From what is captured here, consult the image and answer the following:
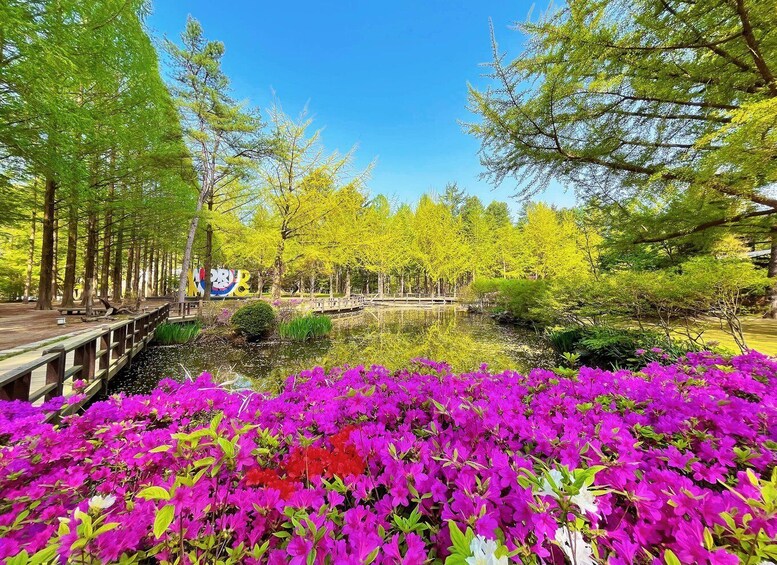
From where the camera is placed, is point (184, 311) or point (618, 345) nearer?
point (618, 345)

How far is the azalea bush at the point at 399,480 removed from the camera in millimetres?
792

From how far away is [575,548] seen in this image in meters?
0.75

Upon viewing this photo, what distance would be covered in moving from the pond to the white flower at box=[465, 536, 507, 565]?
557cm

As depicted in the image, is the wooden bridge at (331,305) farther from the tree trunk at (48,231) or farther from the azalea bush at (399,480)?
the azalea bush at (399,480)

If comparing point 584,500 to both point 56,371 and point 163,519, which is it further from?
point 56,371

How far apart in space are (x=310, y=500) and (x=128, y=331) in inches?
371

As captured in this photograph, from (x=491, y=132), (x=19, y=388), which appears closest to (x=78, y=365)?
(x=19, y=388)

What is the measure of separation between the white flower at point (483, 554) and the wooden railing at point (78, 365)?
2.85m

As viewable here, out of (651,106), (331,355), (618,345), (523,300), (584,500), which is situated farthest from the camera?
(523,300)

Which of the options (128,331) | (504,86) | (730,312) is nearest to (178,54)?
(128,331)

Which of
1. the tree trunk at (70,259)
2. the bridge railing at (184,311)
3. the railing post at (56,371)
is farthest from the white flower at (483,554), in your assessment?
the tree trunk at (70,259)

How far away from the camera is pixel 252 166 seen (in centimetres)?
1512

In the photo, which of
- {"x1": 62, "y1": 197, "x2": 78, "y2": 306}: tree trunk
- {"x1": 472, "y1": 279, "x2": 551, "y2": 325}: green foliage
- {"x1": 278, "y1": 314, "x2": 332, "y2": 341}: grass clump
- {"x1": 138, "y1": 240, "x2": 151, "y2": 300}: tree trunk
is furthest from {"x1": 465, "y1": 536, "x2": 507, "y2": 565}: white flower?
{"x1": 62, "y1": 197, "x2": 78, "y2": 306}: tree trunk

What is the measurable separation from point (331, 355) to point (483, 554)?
903cm
